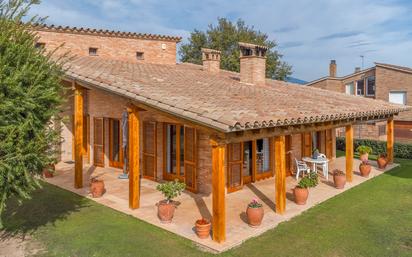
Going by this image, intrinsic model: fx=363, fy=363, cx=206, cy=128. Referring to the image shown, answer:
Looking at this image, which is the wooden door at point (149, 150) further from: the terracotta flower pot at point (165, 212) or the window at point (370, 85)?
the window at point (370, 85)

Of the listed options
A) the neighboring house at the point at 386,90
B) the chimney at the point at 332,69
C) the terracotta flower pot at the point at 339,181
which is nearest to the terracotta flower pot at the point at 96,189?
the terracotta flower pot at the point at 339,181

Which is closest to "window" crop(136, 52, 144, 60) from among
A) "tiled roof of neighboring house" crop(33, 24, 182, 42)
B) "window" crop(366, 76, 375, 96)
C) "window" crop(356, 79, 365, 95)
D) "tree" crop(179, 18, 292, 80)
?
"tiled roof of neighboring house" crop(33, 24, 182, 42)

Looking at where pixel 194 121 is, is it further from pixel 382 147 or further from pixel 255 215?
pixel 382 147

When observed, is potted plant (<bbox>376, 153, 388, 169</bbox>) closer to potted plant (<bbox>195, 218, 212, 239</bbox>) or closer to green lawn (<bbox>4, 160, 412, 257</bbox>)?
green lawn (<bbox>4, 160, 412, 257</bbox>)

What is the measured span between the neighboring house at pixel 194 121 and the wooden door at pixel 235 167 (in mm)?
34

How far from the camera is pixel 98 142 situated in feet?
53.7

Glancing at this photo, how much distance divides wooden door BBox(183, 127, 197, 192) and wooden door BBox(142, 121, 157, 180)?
1.59 metres

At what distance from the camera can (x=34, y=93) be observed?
729cm

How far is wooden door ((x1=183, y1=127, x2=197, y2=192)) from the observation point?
12.3 meters

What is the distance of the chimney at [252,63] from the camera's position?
52.5ft

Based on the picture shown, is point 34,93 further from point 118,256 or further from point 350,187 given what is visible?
point 350,187

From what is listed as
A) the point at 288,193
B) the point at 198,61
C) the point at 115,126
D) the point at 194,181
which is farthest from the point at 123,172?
the point at 198,61

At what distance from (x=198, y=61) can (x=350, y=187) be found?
35.8 metres

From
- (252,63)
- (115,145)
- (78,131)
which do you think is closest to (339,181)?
(252,63)
